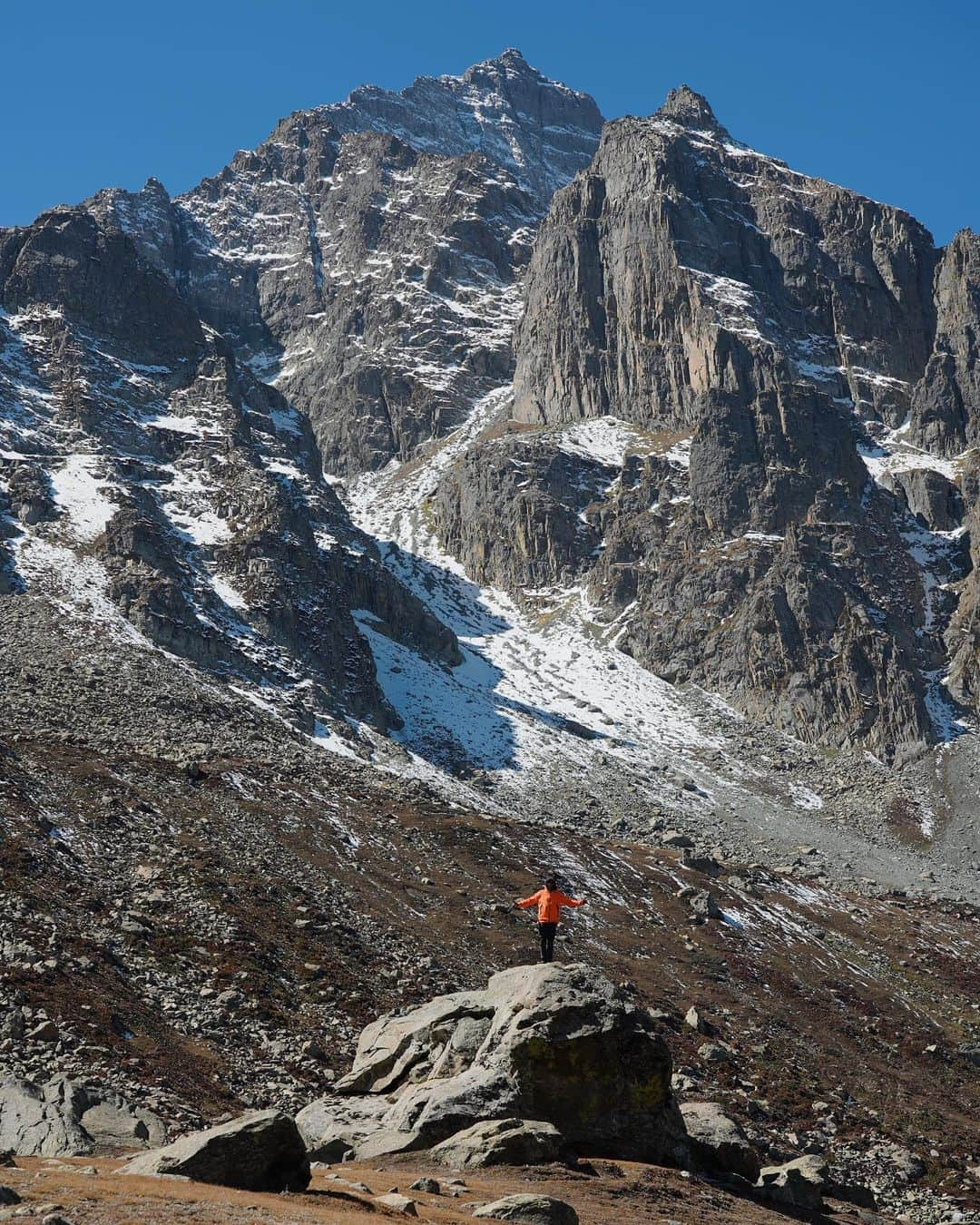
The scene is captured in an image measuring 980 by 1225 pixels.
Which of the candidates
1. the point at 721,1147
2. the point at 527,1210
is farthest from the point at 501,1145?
the point at 721,1147

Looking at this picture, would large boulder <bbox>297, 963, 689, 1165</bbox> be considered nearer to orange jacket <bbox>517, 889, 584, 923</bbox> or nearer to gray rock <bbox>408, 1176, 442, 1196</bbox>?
orange jacket <bbox>517, 889, 584, 923</bbox>

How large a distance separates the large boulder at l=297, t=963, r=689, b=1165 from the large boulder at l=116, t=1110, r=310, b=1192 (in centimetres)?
408

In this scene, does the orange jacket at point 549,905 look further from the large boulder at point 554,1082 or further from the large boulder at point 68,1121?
the large boulder at point 68,1121

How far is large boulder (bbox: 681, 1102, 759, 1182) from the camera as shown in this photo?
26.8m

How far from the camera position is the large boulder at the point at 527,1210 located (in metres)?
18.7

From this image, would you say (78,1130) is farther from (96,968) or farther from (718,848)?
(718,848)

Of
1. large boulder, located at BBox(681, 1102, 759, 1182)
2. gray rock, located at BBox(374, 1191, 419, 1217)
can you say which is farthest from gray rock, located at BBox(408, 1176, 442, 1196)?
large boulder, located at BBox(681, 1102, 759, 1182)

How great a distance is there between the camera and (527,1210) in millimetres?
18781

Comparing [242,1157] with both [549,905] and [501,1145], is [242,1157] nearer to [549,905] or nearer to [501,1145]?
[501,1145]

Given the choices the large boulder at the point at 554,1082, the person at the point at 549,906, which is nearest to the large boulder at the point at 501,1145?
the large boulder at the point at 554,1082

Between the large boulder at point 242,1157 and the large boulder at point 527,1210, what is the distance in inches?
129

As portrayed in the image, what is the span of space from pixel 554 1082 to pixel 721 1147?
195 inches

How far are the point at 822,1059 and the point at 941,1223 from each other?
64.5ft

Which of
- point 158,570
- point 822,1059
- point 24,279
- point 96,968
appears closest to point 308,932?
point 96,968
